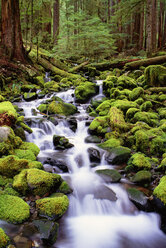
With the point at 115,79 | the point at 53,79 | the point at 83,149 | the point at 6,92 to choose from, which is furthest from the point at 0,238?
the point at 53,79

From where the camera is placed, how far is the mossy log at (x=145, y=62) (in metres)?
13.3

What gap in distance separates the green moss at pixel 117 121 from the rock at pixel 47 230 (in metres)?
4.57

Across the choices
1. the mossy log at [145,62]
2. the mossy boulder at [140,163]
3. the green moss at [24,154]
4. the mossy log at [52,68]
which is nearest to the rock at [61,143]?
the green moss at [24,154]

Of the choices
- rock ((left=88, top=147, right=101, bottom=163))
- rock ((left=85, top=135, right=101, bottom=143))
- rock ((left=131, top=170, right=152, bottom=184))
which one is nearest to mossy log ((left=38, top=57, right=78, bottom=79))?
rock ((left=85, top=135, right=101, bottom=143))

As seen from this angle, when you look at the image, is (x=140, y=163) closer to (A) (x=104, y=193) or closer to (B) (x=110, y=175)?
(B) (x=110, y=175)

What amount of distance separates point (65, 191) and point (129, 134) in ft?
11.5

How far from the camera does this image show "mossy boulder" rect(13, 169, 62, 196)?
4.07 meters

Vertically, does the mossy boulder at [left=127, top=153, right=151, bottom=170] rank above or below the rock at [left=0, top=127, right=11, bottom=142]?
below

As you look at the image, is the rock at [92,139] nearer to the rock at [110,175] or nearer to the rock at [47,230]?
the rock at [110,175]

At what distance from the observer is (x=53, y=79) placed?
15055 mm

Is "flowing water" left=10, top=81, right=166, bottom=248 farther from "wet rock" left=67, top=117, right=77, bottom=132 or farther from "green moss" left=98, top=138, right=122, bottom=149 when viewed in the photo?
"wet rock" left=67, top=117, right=77, bottom=132

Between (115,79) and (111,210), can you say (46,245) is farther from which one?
(115,79)

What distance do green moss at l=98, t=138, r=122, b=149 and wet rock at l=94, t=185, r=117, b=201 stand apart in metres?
1.94

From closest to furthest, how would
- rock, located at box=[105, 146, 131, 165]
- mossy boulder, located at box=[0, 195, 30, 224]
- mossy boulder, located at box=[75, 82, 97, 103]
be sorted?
1. mossy boulder, located at box=[0, 195, 30, 224]
2. rock, located at box=[105, 146, 131, 165]
3. mossy boulder, located at box=[75, 82, 97, 103]
